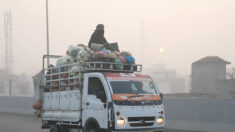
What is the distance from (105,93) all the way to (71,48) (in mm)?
2830

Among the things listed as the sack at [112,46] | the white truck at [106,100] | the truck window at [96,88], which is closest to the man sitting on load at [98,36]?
the sack at [112,46]

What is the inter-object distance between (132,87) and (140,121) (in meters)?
1.02

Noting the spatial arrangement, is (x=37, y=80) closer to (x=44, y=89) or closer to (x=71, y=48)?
(x=44, y=89)

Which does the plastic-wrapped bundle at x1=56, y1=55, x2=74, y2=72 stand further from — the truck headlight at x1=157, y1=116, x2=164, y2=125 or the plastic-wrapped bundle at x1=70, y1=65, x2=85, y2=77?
the truck headlight at x1=157, y1=116, x2=164, y2=125

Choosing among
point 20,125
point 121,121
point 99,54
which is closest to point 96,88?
point 99,54

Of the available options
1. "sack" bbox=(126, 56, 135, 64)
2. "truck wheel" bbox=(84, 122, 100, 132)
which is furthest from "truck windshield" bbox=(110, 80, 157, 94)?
"truck wheel" bbox=(84, 122, 100, 132)

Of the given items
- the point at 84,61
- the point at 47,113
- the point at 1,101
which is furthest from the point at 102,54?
the point at 1,101

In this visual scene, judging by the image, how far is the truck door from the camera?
893 centimetres

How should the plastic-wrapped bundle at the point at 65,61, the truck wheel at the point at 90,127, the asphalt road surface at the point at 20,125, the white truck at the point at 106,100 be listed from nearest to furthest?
the white truck at the point at 106,100 → the truck wheel at the point at 90,127 → the plastic-wrapped bundle at the point at 65,61 → the asphalt road surface at the point at 20,125

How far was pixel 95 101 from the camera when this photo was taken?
30.5ft

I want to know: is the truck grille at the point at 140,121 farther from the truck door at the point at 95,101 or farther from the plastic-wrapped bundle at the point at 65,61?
the plastic-wrapped bundle at the point at 65,61

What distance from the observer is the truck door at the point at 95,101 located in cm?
893

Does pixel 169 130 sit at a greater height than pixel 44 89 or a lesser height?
lesser

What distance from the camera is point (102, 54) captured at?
999 centimetres
